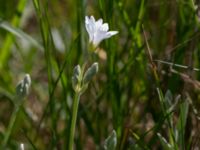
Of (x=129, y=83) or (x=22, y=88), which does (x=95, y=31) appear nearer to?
(x=22, y=88)

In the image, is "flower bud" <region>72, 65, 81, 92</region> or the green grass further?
the green grass

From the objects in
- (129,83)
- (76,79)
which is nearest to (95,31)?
(76,79)

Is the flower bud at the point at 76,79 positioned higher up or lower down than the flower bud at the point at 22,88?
lower down

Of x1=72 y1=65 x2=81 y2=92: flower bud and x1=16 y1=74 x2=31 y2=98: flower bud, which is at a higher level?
x1=16 y1=74 x2=31 y2=98: flower bud

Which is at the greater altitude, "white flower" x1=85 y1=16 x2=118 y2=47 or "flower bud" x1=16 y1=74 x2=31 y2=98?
"white flower" x1=85 y1=16 x2=118 y2=47

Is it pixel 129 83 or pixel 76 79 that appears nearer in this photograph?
pixel 76 79

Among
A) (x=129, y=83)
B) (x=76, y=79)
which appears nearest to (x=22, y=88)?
(x=76, y=79)

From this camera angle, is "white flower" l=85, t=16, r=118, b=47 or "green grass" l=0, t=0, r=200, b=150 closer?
"white flower" l=85, t=16, r=118, b=47

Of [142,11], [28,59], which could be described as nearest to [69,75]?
[142,11]

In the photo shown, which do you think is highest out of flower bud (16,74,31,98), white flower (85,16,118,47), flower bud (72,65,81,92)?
white flower (85,16,118,47)

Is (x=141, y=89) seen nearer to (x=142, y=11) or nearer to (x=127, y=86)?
(x=127, y=86)

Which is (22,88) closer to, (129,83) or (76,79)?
(76,79)
